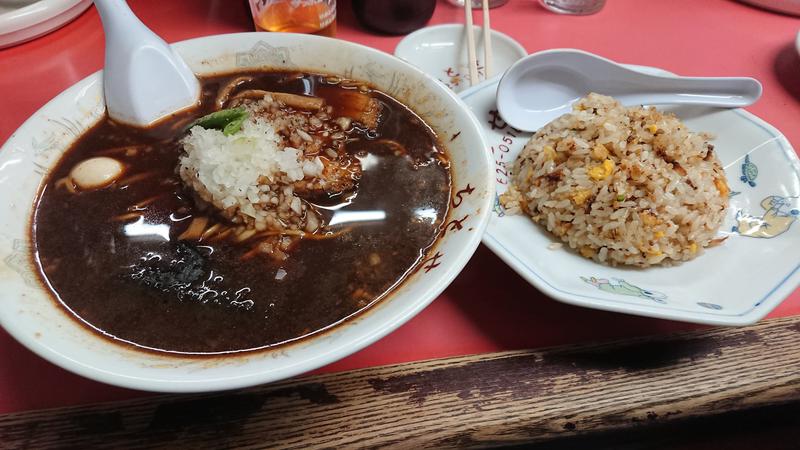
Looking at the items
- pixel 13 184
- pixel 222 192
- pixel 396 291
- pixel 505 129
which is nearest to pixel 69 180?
pixel 13 184

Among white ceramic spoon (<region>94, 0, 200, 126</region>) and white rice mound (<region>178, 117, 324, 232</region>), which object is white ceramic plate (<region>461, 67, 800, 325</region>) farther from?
white ceramic spoon (<region>94, 0, 200, 126</region>)

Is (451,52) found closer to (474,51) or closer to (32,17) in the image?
(474,51)

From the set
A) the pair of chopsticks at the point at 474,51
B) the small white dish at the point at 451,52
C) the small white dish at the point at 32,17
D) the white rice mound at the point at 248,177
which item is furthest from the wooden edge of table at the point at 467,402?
the small white dish at the point at 32,17

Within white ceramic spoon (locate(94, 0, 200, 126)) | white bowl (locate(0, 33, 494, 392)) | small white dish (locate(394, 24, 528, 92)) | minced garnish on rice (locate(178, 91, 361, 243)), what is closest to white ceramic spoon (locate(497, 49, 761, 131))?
small white dish (locate(394, 24, 528, 92))

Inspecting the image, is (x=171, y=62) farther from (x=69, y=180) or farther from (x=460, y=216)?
(x=460, y=216)

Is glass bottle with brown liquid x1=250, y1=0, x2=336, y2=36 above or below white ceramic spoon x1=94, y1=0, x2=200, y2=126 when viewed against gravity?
below

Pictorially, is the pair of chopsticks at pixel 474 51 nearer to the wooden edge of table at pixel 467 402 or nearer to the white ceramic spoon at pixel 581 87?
the white ceramic spoon at pixel 581 87

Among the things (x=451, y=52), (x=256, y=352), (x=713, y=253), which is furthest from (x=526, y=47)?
(x=256, y=352)
